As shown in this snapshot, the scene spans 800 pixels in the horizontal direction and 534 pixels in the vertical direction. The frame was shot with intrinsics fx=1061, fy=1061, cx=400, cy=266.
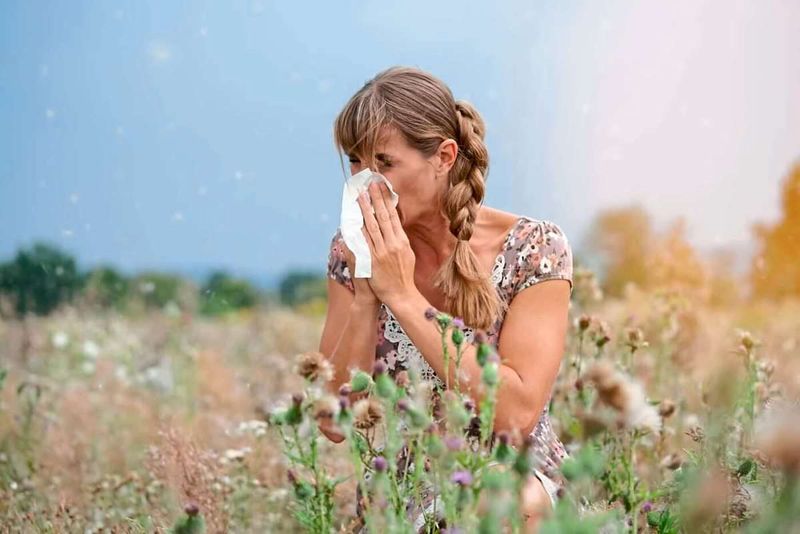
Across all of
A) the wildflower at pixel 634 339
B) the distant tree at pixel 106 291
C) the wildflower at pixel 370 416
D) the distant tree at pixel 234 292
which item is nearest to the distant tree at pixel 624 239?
the distant tree at pixel 234 292

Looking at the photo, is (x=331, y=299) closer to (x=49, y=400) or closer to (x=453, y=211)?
(x=453, y=211)

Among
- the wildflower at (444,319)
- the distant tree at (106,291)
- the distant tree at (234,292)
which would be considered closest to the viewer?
the wildflower at (444,319)

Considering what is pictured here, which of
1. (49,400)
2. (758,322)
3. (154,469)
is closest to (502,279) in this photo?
(154,469)

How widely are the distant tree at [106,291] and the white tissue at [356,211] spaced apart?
3.94 meters

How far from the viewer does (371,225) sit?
2.13 metres

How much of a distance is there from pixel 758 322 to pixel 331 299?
5855 millimetres

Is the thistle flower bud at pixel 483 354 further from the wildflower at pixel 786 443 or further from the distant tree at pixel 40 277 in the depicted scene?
the distant tree at pixel 40 277

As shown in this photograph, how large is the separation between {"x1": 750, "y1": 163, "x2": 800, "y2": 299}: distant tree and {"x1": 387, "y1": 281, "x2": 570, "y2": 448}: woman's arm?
5.98 meters

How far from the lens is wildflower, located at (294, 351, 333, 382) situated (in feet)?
5.18

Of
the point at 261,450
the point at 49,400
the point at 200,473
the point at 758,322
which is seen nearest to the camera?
the point at 200,473

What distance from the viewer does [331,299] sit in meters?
2.47

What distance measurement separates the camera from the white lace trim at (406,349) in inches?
92.8

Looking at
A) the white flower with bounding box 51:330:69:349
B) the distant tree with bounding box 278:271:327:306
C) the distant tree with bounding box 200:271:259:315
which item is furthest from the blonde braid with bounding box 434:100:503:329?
the distant tree with bounding box 278:271:327:306

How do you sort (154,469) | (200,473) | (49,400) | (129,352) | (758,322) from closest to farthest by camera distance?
(200,473)
(154,469)
(49,400)
(129,352)
(758,322)
